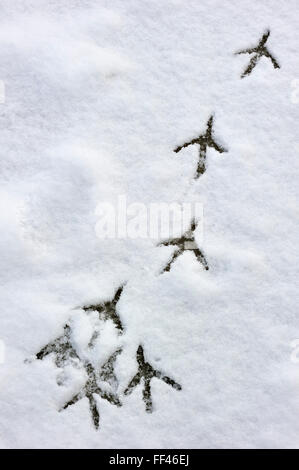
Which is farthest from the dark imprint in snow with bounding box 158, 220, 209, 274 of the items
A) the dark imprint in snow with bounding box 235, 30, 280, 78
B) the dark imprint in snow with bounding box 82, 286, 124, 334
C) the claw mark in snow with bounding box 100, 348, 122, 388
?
the dark imprint in snow with bounding box 235, 30, 280, 78

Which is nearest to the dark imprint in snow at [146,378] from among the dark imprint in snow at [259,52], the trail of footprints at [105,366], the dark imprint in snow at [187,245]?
the trail of footprints at [105,366]

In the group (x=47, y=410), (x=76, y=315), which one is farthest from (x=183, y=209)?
(x=47, y=410)

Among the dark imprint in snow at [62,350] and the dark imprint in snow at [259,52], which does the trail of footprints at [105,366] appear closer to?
the dark imprint in snow at [62,350]

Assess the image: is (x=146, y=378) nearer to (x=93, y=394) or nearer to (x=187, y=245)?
(x=93, y=394)

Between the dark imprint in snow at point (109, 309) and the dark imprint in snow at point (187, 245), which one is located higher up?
the dark imprint in snow at point (187, 245)

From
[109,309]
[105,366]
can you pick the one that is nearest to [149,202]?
[109,309]

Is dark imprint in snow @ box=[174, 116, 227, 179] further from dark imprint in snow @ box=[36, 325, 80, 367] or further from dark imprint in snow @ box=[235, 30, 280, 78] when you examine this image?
dark imprint in snow @ box=[36, 325, 80, 367]

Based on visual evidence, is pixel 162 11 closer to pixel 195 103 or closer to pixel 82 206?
pixel 195 103
